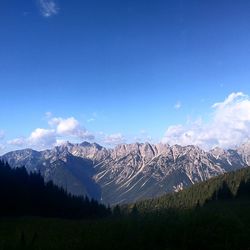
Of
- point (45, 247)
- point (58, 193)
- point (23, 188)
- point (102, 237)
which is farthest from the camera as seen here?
point (58, 193)

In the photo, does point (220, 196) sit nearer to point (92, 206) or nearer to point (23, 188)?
point (92, 206)

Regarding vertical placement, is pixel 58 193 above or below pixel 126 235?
above

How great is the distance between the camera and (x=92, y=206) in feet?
481

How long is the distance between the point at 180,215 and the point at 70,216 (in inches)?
4153

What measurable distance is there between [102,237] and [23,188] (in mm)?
97105

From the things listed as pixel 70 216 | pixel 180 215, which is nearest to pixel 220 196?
pixel 70 216

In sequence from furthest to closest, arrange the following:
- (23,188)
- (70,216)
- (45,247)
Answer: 1. (70,216)
2. (23,188)
3. (45,247)

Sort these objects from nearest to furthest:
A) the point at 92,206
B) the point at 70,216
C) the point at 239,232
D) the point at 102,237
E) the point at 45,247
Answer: the point at 45,247 < the point at 102,237 < the point at 239,232 < the point at 70,216 < the point at 92,206

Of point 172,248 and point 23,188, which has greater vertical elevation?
point 23,188

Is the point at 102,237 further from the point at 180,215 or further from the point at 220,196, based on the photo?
the point at 220,196

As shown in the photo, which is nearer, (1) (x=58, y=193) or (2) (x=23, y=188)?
(2) (x=23, y=188)

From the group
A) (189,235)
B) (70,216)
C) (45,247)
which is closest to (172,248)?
(189,235)

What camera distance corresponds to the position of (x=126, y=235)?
74.0 feet

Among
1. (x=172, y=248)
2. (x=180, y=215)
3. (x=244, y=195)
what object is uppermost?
(x=244, y=195)
